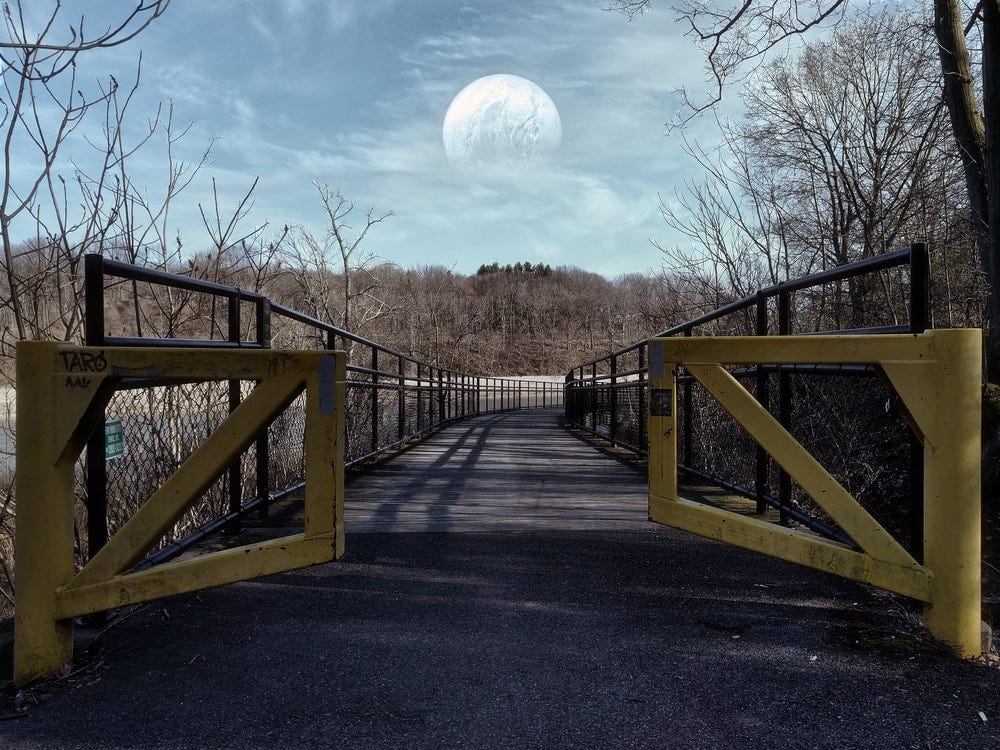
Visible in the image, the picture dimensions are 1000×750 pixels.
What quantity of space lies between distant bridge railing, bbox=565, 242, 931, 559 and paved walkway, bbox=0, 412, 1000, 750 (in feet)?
1.83

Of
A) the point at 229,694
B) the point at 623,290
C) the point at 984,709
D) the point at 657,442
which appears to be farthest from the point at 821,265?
the point at 623,290

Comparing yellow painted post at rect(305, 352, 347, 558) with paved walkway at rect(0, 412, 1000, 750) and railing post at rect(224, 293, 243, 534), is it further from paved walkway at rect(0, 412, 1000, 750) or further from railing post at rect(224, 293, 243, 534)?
railing post at rect(224, 293, 243, 534)

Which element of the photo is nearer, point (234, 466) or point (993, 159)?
point (234, 466)

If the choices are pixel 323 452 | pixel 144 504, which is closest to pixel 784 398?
pixel 323 452

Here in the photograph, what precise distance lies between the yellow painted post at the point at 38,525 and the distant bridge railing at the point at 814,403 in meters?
2.47

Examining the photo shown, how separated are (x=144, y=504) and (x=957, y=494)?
87.8 inches

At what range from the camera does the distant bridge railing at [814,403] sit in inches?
87.2

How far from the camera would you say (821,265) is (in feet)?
31.9

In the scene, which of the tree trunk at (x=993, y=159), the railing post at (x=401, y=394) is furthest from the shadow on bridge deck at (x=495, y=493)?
the tree trunk at (x=993, y=159)

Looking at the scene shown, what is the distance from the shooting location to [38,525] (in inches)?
69.6

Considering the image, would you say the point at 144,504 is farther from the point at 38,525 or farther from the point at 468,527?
the point at 468,527

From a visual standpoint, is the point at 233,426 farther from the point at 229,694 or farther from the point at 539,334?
the point at 539,334

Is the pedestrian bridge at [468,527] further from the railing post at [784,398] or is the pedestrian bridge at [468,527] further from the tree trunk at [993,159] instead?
the tree trunk at [993,159]

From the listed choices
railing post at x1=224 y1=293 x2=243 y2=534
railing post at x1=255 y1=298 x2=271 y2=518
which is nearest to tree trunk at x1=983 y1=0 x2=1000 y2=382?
railing post at x1=255 y1=298 x2=271 y2=518
